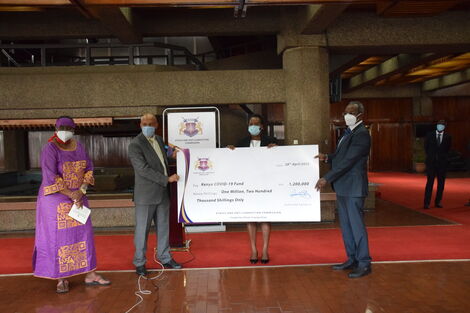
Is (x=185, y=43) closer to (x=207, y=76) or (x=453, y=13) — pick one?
(x=207, y=76)

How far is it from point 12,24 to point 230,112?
177 inches

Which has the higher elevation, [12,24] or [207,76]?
[12,24]

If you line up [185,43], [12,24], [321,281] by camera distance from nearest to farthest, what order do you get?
[321,281], [12,24], [185,43]

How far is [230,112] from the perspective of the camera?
9.12 meters

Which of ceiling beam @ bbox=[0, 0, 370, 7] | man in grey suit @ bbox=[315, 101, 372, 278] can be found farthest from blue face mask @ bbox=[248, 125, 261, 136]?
ceiling beam @ bbox=[0, 0, 370, 7]

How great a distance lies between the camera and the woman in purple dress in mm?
3414

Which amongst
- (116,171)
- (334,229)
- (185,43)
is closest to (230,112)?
(116,171)

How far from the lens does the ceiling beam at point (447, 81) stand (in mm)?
13586

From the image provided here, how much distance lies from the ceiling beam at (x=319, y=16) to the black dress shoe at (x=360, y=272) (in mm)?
3214

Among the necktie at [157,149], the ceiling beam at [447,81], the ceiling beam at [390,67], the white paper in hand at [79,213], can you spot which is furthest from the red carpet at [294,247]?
the ceiling beam at [447,81]

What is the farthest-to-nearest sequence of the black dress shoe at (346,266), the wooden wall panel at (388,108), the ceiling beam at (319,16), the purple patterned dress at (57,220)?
the wooden wall panel at (388,108), the ceiling beam at (319,16), the black dress shoe at (346,266), the purple patterned dress at (57,220)

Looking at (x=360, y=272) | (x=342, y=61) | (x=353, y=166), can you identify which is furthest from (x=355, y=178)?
(x=342, y=61)

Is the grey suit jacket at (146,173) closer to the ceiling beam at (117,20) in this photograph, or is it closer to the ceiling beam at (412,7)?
the ceiling beam at (117,20)

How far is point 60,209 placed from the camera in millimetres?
3461
